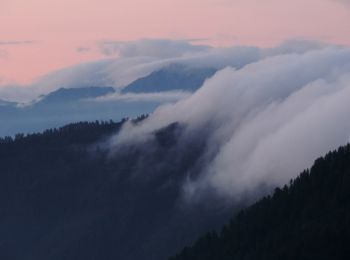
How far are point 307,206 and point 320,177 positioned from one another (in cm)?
826

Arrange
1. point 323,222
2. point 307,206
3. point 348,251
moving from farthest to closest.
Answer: point 307,206
point 323,222
point 348,251

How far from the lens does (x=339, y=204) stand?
181 meters

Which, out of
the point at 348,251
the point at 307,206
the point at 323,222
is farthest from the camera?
the point at 307,206

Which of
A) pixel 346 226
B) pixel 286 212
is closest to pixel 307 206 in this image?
pixel 286 212

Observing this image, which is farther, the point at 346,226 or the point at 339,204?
the point at 339,204

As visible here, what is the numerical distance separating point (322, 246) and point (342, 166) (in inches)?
1217

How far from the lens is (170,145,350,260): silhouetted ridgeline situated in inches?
6516

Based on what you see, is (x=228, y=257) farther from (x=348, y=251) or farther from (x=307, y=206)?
(x=348, y=251)

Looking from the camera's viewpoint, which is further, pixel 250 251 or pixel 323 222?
pixel 250 251

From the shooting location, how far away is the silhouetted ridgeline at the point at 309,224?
543 feet

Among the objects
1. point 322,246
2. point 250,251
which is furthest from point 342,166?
point 322,246

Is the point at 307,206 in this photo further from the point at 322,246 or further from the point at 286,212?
the point at 322,246

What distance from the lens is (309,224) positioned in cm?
17788

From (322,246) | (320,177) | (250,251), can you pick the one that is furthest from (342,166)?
(322,246)
